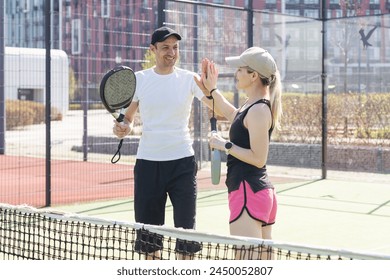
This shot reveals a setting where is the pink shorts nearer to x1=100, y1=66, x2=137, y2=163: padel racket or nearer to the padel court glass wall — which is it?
x1=100, y1=66, x2=137, y2=163: padel racket

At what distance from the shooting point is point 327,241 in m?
7.82

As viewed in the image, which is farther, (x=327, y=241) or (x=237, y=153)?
(x=327, y=241)

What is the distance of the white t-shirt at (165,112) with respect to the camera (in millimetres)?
5281

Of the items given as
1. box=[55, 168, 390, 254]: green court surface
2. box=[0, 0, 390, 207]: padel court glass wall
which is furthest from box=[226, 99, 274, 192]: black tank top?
box=[0, 0, 390, 207]: padel court glass wall

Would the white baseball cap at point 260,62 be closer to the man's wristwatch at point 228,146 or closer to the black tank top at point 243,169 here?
the black tank top at point 243,169

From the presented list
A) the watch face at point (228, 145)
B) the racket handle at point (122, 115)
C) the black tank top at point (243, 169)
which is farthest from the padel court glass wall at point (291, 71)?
the watch face at point (228, 145)

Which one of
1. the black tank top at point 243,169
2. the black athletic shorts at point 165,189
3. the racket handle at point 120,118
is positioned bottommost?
the black athletic shorts at point 165,189

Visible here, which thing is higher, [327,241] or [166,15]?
[166,15]

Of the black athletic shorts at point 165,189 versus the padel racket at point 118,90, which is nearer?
the padel racket at point 118,90

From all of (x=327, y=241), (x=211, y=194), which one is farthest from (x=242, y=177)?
(x=211, y=194)

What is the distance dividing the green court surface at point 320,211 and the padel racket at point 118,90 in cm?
286
